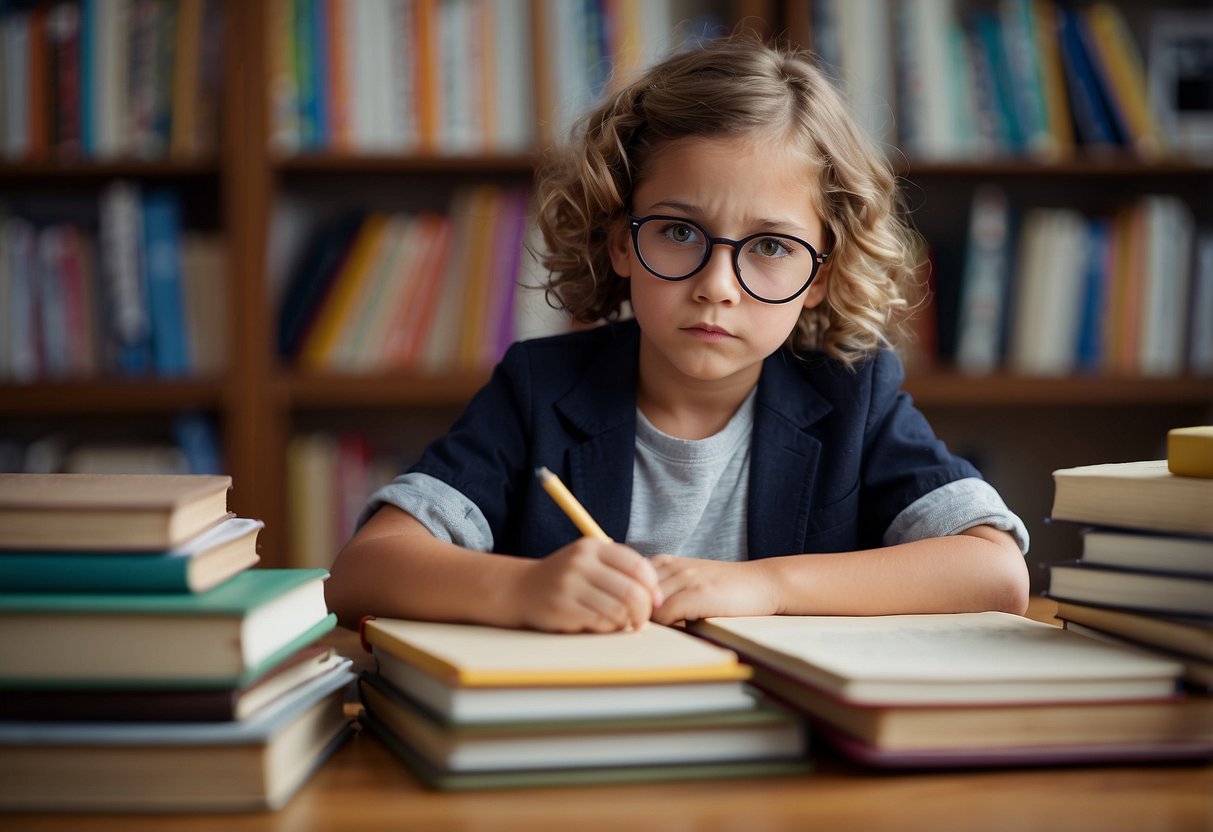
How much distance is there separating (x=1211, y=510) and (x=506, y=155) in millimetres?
1705

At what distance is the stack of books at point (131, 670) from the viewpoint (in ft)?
1.80

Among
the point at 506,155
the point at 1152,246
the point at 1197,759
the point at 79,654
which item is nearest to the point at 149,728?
the point at 79,654

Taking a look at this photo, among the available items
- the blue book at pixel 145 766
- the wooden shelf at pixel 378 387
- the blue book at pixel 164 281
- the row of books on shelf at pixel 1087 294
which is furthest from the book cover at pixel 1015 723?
the blue book at pixel 164 281

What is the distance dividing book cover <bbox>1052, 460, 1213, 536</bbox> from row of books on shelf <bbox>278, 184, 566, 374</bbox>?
5.07ft

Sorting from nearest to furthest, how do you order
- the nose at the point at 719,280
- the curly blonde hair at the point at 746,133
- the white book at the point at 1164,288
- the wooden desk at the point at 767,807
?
1. the wooden desk at the point at 767,807
2. the nose at the point at 719,280
3. the curly blonde hair at the point at 746,133
4. the white book at the point at 1164,288

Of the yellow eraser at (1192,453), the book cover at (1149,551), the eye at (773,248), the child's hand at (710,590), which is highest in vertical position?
the eye at (773,248)

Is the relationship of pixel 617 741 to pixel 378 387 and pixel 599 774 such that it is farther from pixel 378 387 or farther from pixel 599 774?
pixel 378 387

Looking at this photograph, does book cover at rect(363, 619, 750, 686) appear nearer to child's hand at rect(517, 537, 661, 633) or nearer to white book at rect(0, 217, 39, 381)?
child's hand at rect(517, 537, 661, 633)

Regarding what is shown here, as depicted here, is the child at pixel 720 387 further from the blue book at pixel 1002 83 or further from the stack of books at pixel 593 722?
the blue book at pixel 1002 83

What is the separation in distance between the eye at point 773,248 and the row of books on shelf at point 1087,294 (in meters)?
1.25

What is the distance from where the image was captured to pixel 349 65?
219 centimetres

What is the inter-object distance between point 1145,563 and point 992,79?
175 cm

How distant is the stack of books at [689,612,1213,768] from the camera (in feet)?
1.93

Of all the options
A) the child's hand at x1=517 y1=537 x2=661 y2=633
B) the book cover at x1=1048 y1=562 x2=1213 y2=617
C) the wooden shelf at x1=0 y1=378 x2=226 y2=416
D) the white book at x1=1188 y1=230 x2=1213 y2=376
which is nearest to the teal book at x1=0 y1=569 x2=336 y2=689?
the child's hand at x1=517 y1=537 x2=661 y2=633
